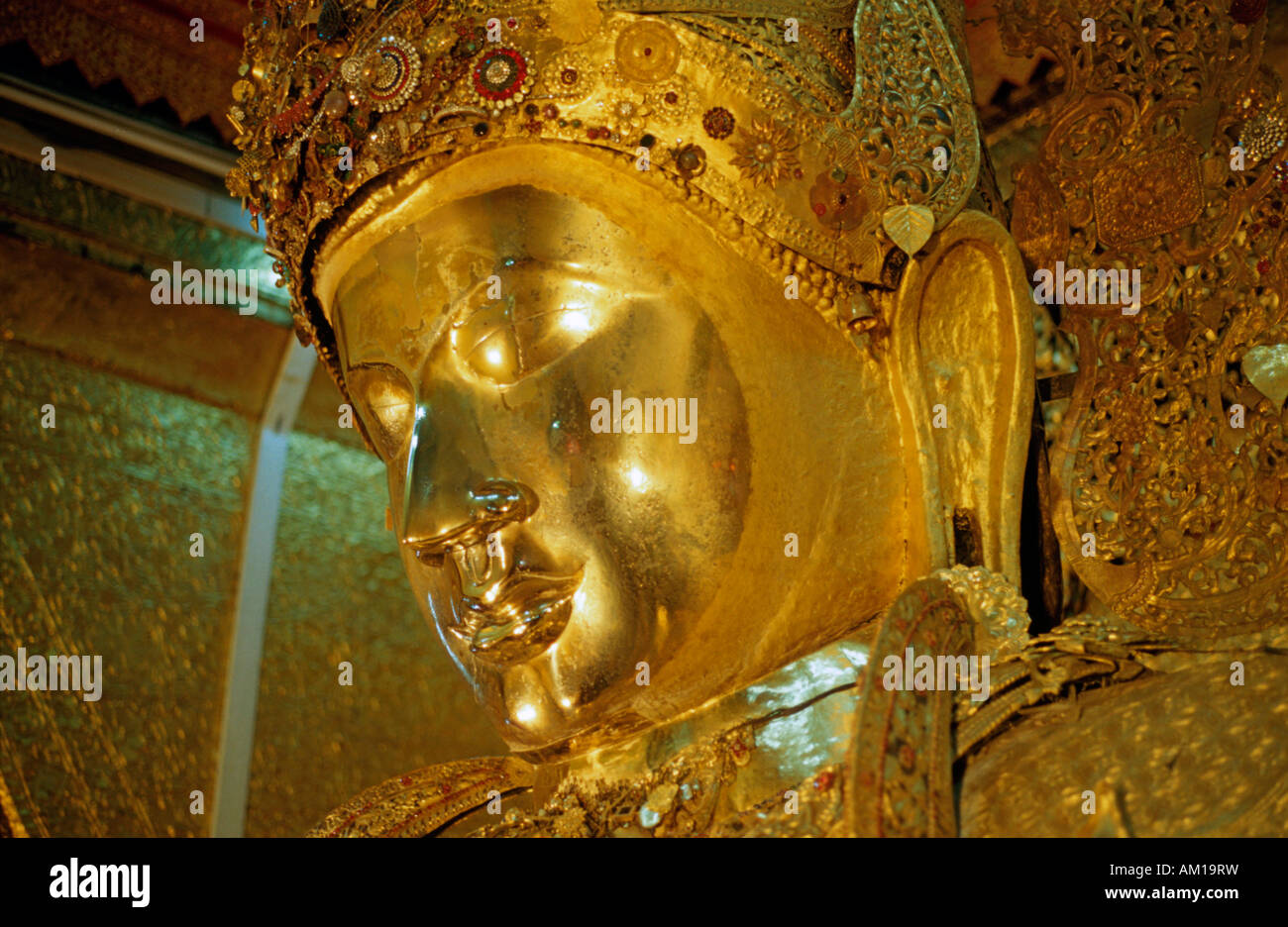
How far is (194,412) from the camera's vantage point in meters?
3.53

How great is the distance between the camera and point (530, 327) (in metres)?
2.18

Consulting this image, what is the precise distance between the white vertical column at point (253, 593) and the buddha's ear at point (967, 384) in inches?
66.9

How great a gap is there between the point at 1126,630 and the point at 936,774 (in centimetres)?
42

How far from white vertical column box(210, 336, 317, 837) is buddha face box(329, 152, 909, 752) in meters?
1.21

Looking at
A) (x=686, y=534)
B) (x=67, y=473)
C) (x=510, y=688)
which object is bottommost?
(x=510, y=688)

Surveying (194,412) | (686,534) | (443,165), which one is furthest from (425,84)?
(194,412)

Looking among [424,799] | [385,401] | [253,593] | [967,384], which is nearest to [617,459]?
[385,401]

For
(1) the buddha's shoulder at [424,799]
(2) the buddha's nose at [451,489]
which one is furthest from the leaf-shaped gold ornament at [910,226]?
(1) the buddha's shoulder at [424,799]

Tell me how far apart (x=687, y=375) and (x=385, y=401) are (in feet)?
1.51

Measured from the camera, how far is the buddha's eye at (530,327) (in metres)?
2.18

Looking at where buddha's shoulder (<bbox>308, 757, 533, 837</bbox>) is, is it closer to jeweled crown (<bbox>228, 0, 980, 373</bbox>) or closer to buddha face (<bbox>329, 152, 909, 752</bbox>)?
buddha face (<bbox>329, 152, 909, 752</bbox>)

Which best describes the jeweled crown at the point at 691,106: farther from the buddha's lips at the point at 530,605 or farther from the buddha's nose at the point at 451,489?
the buddha's lips at the point at 530,605

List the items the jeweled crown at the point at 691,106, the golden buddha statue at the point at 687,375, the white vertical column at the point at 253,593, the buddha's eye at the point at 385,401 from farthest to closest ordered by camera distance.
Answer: the white vertical column at the point at 253,593 < the buddha's eye at the point at 385,401 < the jeweled crown at the point at 691,106 < the golden buddha statue at the point at 687,375
